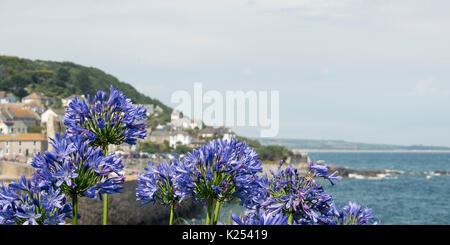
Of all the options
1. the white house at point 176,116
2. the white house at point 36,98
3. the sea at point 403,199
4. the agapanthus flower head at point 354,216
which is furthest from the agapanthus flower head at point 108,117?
the white house at point 176,116

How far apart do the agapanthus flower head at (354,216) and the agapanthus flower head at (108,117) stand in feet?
3.92

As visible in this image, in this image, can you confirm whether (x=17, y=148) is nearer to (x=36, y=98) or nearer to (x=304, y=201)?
(x=36, y=98)

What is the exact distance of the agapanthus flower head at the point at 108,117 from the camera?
9.16ft

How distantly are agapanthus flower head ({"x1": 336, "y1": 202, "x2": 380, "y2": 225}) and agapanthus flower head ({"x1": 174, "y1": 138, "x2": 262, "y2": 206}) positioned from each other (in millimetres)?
447

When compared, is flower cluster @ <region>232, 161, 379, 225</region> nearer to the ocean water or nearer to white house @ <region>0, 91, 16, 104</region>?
the ocean water

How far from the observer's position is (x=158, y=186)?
2.93 metres

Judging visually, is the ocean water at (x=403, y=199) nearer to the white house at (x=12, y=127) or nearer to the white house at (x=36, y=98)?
the white house at (x=12, y=127)

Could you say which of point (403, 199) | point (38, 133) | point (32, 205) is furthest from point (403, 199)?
point (32, 205)

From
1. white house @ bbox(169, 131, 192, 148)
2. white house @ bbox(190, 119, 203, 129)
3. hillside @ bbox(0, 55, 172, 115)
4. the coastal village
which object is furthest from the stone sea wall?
white house @ bbox(190, 119, 203, 129)

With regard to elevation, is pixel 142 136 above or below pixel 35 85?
below

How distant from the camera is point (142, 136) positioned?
2.87 m
